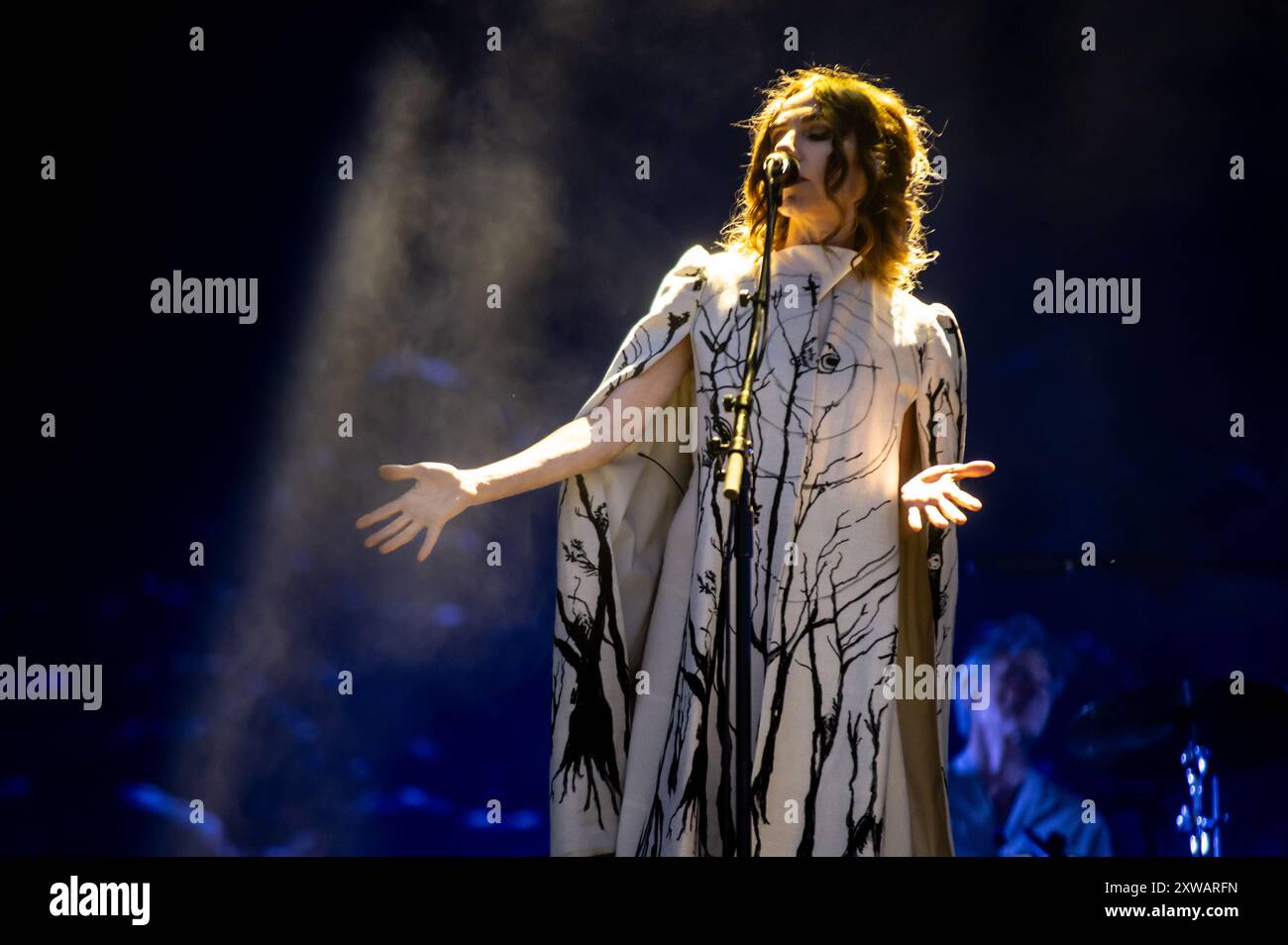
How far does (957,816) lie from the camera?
13.5ft

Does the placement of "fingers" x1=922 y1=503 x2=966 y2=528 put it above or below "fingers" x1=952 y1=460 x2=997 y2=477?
below

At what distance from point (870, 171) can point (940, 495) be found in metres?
0.77

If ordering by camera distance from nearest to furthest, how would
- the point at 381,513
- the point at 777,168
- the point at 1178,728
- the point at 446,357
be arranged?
the point at 777,168 → the point at 381,513 → the point at 1178,728 → the point at 446,357

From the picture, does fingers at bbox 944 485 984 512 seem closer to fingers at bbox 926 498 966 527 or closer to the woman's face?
fingers at bbox 926 498 966 527

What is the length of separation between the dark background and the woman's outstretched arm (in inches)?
43.7

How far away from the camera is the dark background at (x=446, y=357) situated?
4078 millimetres

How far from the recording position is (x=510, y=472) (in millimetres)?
3012

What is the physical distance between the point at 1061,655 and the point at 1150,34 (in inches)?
64.7

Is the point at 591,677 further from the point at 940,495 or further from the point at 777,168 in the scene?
the point at 777,168

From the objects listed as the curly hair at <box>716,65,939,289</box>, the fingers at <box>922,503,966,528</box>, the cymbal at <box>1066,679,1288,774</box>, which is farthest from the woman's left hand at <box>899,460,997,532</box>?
the cymbal at <box>1066,679,1288,774</box>

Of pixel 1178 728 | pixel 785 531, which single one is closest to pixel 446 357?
pixel 785 531

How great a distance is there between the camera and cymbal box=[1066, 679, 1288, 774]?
3.88 metres
